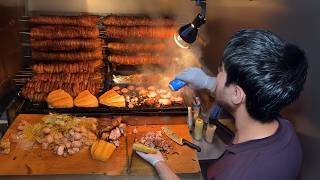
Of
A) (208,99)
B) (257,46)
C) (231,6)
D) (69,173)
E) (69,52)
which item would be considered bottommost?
(69,173)

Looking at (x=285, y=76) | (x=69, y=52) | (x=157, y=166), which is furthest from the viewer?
(x=69, y=52)

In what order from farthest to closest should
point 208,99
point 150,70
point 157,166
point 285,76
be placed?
point 150,70
point 208,99
point 157,166
point 285,76

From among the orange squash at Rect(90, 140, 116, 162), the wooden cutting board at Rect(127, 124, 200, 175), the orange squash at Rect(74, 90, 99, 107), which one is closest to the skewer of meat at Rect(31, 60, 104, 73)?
the orange squash at Rect(74, 90, 99, 107)

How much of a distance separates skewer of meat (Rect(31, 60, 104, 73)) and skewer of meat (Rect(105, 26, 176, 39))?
49 cm

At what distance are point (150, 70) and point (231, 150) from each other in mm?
2989

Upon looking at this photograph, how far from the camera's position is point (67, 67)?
486 centimetres

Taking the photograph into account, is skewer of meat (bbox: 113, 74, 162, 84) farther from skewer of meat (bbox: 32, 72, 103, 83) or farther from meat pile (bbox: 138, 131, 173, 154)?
meat pile (bbox: 138, 131, 173, 154)

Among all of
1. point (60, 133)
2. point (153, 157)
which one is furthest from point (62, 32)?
point (153, 157)

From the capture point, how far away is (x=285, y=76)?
2.19 metres

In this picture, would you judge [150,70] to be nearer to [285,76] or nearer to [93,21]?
[93,21]

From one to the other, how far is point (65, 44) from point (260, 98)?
333 cm

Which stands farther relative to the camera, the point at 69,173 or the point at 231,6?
the point at 231,6

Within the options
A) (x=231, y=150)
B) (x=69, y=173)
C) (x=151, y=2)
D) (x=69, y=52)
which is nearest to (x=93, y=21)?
(x=69, y=52)

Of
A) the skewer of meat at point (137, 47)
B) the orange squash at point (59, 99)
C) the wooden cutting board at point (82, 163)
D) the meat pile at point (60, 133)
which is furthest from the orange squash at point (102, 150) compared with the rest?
the skewer of meat at point (137, 47)
